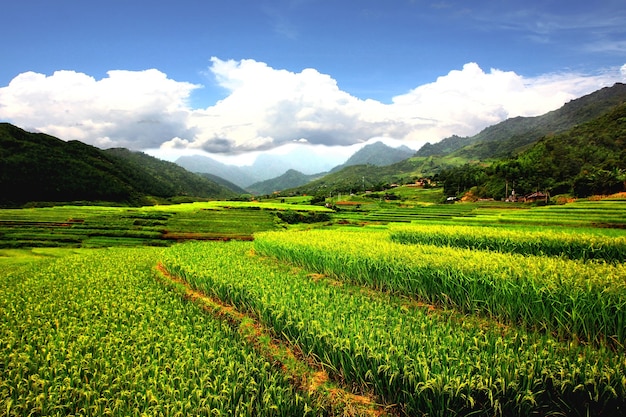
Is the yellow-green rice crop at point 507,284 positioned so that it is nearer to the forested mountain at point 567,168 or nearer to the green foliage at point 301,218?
the green foliage at point 301,218

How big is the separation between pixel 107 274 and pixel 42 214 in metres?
38.2

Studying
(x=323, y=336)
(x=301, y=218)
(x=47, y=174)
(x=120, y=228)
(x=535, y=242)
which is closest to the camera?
(x=323, y=336)

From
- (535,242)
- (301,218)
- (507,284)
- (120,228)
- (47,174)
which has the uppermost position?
(47,174)

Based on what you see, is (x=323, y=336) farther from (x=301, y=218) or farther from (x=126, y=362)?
(x=301, y=218)

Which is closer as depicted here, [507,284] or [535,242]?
[507,284]

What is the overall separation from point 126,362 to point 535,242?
1936 cm

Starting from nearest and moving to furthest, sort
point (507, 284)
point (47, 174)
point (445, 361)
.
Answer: point (445, 361) → point (507, 284) → point (47, 174)

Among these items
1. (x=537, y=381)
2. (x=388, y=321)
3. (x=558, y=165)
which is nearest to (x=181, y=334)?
(x=388, y=321)

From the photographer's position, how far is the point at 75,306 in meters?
10.6

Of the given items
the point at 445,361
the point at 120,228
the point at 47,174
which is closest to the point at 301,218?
the point at 120,228

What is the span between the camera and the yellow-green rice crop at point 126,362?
205 inches

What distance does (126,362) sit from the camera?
22.1ft

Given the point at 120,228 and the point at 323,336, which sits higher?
the point at 120,228

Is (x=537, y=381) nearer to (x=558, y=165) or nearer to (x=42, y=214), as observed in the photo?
(x=42, y=214)
